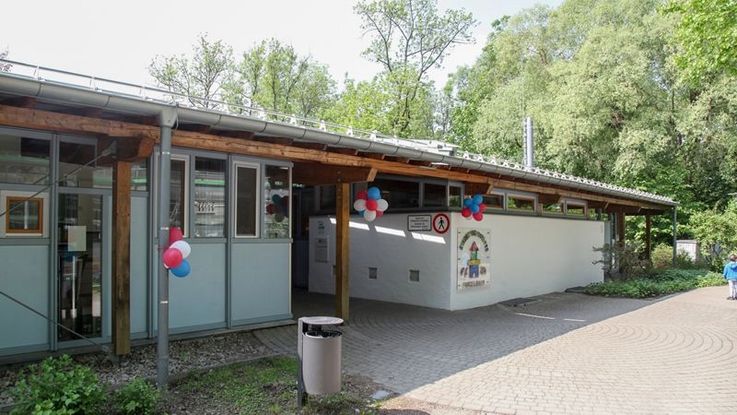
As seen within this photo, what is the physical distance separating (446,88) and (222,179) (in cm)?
3512

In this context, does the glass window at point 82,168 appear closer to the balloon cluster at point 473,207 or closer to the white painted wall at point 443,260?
the white painted wall at point 443,260

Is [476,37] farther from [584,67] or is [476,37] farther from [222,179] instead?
[222,179]

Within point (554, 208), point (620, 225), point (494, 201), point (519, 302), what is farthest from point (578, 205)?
point (519, 302)

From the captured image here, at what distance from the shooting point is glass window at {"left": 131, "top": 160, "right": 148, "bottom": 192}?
23.5 feet

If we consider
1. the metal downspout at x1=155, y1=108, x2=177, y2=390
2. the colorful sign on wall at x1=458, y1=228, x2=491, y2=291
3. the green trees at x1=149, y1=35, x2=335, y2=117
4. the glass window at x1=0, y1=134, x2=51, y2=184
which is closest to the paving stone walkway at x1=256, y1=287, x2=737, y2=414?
the colorful sign on wall at x1=458, y1=228, x2=491, y2=291

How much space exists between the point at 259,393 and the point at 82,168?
3.52 metres

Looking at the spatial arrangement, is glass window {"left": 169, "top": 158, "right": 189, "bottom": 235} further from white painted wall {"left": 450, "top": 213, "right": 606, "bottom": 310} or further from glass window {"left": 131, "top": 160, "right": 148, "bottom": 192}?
white painted wall {"left": 450, "top": 213, "right": 606, "bottom": 310}

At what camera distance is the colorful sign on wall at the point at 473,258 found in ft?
37.3

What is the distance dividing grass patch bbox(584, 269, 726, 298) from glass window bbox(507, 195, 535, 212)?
3.04 meters

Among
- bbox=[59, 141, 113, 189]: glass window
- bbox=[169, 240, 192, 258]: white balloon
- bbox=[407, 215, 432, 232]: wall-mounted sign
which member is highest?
bbox=[59, 141, 113, 189]: glass window

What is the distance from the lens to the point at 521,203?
1386 centimetres

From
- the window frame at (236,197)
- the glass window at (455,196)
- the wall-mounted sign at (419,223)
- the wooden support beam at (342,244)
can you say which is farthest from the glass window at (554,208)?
the window frame at (236,197)

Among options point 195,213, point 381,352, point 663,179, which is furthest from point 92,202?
point 663,179

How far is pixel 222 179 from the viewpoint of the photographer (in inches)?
316
